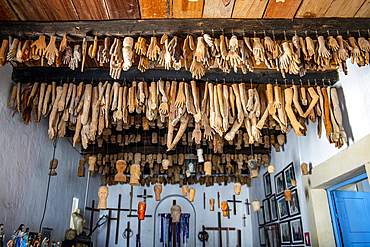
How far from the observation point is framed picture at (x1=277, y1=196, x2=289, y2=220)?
583cm

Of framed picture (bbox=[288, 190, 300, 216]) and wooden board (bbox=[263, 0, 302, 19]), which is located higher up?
wooden board (bbox=[263, 0, 302, 19])

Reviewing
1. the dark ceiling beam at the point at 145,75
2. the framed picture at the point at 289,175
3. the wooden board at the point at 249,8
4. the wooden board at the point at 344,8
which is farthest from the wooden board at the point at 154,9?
the framed picture at the point at 289,175

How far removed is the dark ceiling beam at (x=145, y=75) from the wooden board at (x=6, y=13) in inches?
36.0

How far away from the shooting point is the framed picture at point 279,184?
6.07 m

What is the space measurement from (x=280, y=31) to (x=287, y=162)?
11.4 feet

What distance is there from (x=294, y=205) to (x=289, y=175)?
0.57 meters

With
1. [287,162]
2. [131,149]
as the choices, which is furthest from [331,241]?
[131,149]

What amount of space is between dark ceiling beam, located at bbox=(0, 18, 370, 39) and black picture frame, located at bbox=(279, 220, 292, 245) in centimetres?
397

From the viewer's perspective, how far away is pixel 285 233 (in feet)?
19.2

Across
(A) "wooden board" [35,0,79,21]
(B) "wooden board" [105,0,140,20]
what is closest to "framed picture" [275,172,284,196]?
(B) "wooden board" [105,0,140,20]

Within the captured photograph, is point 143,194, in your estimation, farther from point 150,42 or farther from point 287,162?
point 150,42

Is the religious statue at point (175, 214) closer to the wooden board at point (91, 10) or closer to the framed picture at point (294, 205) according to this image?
the framed picture at point (294, 205)

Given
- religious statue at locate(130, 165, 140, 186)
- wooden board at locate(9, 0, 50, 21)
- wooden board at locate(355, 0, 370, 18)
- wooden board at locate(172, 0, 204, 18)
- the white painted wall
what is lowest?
religious statue at locate(130, 165, 140, 186)

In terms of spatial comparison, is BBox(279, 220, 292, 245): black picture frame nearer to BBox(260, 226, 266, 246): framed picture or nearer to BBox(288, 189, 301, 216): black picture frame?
BBox(288, 189, 301, 216): black picture frame
